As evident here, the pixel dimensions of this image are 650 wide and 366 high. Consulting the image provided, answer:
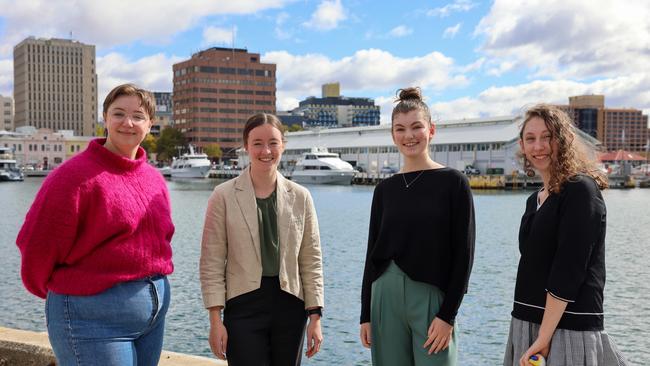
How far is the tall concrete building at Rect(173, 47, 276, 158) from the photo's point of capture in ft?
458

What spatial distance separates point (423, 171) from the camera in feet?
11.6

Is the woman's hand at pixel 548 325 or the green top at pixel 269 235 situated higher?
the green top at pixel 269 235

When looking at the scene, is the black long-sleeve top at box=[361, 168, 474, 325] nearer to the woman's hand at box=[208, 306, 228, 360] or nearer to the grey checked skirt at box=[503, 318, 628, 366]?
the grey checked skirt at box=[503, 318, 628, 366]

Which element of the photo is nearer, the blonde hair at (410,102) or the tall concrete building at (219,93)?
the blonde hair at (410,102)

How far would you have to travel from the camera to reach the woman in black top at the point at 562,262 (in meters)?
2.99

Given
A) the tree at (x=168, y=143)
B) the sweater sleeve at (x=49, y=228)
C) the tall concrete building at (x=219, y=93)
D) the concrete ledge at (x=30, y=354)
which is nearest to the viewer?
the sweater sleeve at (x=49, y=228)

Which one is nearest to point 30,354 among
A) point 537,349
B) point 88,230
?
point 88,230

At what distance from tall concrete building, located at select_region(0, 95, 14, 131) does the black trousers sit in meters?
212

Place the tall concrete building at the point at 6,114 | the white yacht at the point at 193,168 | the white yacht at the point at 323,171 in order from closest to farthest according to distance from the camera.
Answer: the white yacht at the point at 323,171 < the white yacht at the point at 193,168 < the tall concrete building at the point at 6,114

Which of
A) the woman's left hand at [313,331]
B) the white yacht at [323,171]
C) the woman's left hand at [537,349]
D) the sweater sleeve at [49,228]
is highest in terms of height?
the sweater sleeve at [49,228]

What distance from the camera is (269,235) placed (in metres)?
3.67

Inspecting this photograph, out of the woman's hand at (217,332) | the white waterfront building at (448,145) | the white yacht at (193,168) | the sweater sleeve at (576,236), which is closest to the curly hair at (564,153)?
the sweater sleeve at (576,236)

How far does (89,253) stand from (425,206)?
1.71 meters

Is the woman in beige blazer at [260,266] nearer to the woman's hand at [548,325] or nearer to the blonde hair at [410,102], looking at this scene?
the blonde hair at [410,102]
